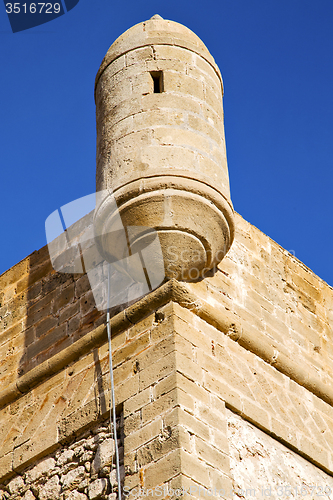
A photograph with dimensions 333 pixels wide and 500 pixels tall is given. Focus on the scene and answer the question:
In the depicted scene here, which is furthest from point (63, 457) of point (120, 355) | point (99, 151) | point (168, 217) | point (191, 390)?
point (99, 151)

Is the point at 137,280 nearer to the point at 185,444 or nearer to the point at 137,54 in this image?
the point at 185,444

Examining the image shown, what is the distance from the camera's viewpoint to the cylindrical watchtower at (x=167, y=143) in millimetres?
5168

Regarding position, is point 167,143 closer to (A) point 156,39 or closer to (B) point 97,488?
(A) point 156,39

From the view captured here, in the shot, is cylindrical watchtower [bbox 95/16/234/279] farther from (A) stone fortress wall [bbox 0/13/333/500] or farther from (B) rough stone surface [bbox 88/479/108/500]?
(B) rough stone surface [bbox 88/479/108/500]

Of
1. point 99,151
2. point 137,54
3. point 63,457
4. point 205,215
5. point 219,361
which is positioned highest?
point 137,54

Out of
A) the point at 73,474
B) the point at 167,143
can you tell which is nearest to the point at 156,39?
the point at 167,143

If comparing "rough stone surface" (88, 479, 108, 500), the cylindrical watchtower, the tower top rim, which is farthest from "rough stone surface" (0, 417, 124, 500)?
the tower top rim

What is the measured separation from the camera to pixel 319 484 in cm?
552

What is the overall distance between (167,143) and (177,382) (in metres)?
1.65

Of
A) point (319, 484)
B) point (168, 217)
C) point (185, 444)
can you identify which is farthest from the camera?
point (319, 484)

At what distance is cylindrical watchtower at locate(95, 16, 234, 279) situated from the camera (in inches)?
203

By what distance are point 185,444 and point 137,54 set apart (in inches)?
117

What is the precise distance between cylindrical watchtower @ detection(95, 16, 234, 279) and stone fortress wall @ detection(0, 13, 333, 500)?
0.07 ft

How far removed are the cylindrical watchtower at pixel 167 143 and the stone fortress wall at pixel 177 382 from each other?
2cm
